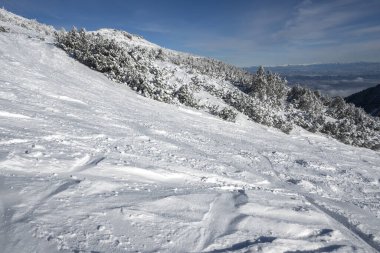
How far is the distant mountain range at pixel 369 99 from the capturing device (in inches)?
3282

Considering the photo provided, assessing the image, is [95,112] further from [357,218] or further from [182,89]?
[182,89]

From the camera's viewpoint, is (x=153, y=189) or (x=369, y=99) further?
(x=369, y=99)

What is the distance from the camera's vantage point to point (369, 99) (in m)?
90.3

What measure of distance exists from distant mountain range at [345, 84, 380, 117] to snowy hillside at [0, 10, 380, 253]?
83056 mm

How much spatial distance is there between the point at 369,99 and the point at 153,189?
10055cm

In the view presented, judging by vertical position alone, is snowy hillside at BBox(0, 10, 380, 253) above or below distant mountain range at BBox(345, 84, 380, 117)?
below

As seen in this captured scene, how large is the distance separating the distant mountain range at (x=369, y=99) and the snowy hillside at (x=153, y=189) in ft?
272

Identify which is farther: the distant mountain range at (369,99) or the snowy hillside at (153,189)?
the distant mountain range at (369,99)

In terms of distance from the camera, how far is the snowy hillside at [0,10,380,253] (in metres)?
3.07

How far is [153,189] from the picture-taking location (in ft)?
14.0

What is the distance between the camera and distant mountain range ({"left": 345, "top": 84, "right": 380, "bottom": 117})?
83375 mm

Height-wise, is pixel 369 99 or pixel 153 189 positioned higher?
pixel 369 99

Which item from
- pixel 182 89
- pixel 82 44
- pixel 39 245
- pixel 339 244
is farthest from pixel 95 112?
pixel 82 44

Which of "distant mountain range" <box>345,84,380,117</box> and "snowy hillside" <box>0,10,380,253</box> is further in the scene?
"distant mountain range" <box>345,84,380,117</box>
